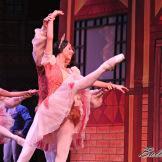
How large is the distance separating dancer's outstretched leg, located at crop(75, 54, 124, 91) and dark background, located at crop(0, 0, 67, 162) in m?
3.41

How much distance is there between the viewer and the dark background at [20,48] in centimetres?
693

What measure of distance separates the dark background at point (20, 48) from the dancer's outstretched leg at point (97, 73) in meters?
3.41

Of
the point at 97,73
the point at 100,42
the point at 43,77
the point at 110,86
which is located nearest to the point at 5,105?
the point at 100,42

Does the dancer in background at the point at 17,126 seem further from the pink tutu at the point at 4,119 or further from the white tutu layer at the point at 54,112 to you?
the white tutu layer at the point at 54,112

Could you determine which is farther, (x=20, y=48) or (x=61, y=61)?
(x=20, y=48)

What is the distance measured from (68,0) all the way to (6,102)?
4.43 feet

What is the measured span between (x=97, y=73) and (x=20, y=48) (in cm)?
366

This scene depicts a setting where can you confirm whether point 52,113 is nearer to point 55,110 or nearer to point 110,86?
point 55,110

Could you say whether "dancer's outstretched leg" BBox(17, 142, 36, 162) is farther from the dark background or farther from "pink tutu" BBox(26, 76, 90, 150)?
the dark background

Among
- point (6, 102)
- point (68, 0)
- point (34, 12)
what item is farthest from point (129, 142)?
point (34, 12)

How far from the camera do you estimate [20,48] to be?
275 inches

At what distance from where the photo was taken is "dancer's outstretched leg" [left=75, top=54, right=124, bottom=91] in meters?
3.44

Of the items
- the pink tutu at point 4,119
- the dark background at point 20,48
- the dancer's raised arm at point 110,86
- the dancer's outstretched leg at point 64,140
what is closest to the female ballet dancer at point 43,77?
the dancer's raised arm at point 110,86

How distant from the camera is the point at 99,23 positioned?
5.48 metres
